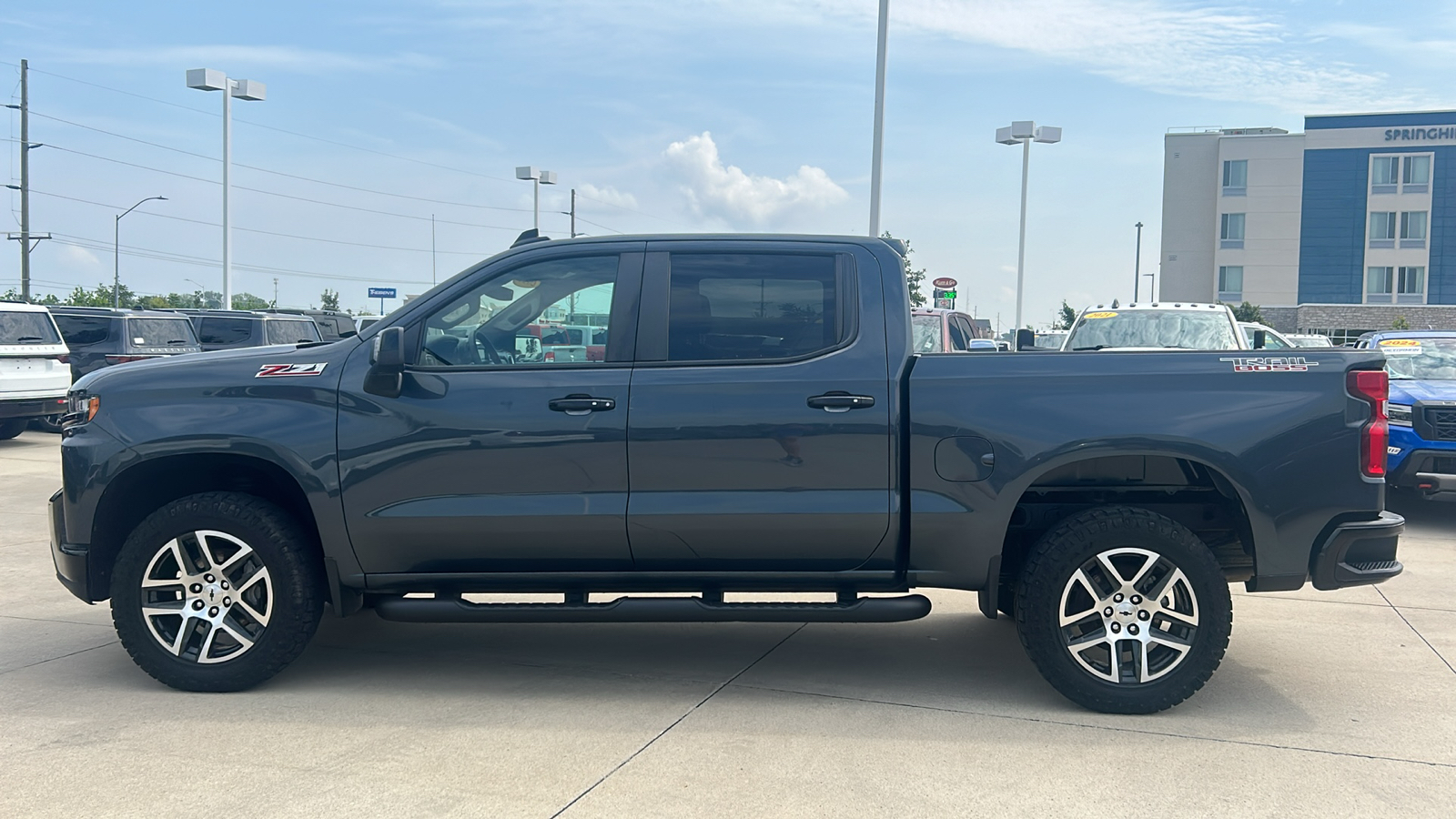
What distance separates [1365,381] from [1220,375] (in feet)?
1.89

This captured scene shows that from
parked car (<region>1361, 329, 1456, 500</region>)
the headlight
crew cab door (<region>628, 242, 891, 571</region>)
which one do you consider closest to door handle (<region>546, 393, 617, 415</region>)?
crew cab door (<region>628, 242, 891, 571</region>)

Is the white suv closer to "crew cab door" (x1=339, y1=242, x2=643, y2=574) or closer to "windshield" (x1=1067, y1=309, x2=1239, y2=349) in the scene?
"crew cab door" (x1=339, y1=242, x2=643, y2=574)

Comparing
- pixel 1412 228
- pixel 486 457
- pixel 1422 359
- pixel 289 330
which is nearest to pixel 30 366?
pixel 289 330

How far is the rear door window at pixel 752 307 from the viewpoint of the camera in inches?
199

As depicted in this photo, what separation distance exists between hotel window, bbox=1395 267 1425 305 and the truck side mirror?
67.9 meters

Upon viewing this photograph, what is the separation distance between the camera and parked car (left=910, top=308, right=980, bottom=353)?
13.6 m

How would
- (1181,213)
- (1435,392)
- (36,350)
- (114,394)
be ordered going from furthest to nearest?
(1181,213), (36,350), (1435,392), (114,394)

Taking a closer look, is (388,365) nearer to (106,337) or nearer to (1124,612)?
(1124,612)

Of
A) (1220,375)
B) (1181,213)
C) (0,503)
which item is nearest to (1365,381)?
(1220,375)

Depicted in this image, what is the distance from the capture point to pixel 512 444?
496 centimetres

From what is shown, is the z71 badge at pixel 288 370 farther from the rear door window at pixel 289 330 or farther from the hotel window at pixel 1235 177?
the hotel window at pixel 1235 177

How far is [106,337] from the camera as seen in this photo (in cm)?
1839

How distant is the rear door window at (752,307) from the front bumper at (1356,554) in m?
2.18

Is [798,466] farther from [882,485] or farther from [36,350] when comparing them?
[36,350]
